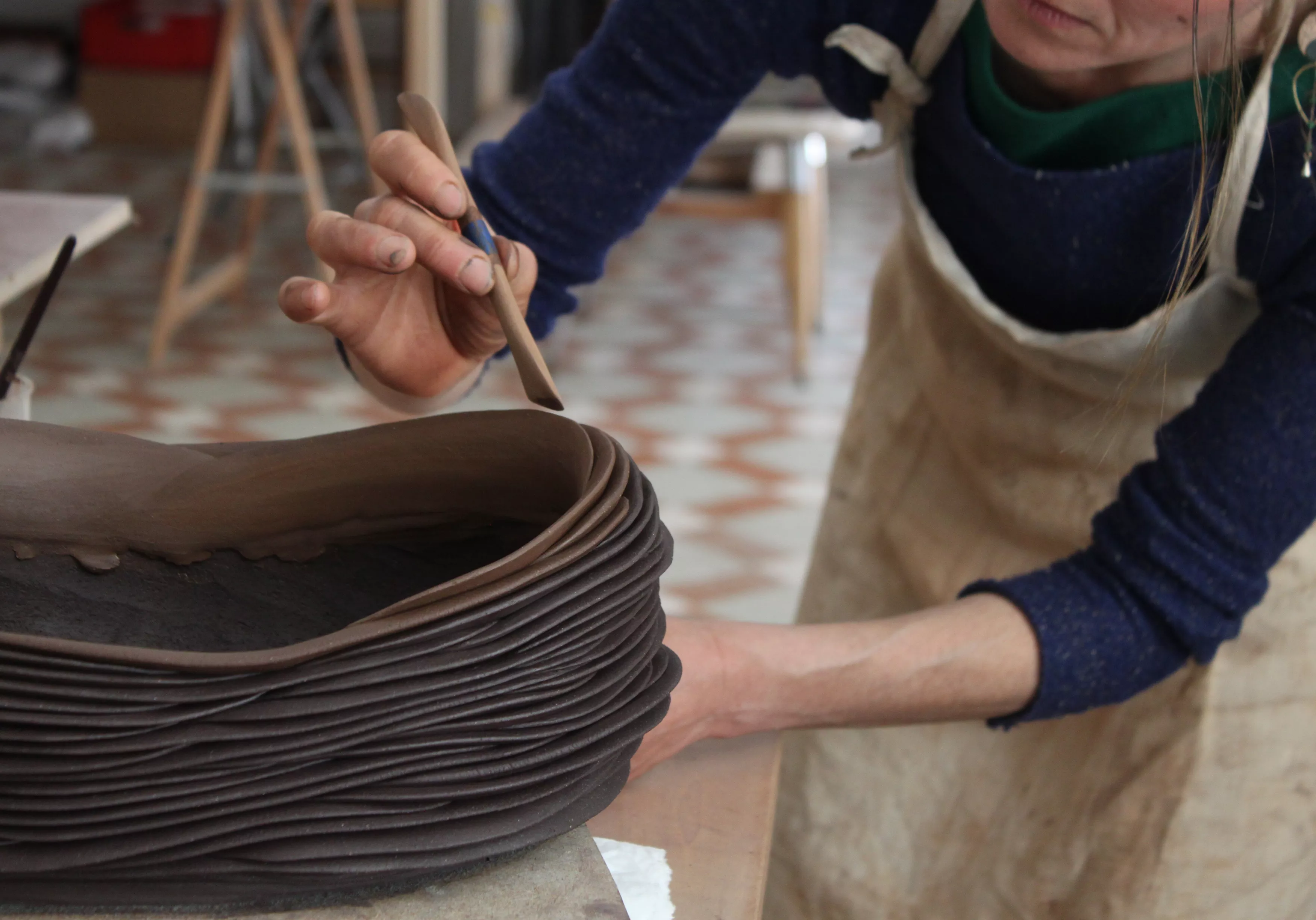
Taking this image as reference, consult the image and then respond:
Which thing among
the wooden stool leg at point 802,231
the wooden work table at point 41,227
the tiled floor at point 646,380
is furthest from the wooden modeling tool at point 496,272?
the wooden stool leg at point 802,231

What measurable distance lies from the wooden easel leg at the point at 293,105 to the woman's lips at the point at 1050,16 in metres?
2.46

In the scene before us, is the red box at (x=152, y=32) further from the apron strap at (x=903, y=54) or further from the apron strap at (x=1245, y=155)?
the apron strap at (x=1245, y=155)

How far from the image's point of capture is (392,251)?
2.37ft

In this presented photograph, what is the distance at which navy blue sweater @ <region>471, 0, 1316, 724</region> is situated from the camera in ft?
2.67

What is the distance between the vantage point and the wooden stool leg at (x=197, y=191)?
3.04 m

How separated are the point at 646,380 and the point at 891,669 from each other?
261 cm

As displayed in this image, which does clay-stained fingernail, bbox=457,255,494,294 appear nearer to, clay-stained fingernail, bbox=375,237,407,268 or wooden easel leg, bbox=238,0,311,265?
clay-stained fingernail, bbox=375,237,407,268

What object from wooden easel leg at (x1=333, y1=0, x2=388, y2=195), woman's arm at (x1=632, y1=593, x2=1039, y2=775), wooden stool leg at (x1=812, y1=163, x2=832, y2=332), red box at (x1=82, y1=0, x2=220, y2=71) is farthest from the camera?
red box at (x1=82, y1=0, x2=220, y2=71)

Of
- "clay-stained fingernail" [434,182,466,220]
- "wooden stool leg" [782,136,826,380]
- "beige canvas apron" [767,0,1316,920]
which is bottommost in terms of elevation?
"wooden stool leg" [782,136,826,380]

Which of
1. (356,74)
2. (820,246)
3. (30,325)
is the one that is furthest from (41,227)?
(820,246)

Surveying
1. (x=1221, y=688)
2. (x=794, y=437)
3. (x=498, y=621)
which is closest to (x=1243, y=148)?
(x=1221, y=688)

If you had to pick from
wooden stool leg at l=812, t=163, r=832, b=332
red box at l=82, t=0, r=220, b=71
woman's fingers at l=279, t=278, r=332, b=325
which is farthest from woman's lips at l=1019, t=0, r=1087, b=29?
red box at l=82, t=0, r=220, b=71

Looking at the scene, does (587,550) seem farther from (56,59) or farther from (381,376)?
(56,59)

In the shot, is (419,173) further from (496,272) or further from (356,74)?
(356,74)
